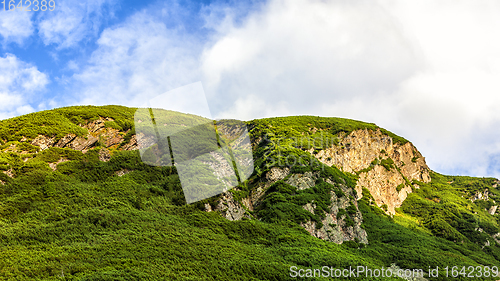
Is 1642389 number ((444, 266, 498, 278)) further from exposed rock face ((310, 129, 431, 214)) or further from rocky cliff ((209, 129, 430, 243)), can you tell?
exposed rock face ((310, 129, 431, 214))

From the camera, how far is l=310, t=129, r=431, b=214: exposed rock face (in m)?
77.1

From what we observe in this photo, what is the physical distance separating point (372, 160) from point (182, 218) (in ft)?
217

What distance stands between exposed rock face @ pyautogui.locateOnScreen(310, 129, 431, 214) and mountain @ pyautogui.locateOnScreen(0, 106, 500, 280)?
836 mm

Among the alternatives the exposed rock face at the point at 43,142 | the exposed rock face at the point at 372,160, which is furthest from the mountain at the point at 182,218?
the exposed rock face at the point at 372,160

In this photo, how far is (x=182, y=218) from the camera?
3638 cm

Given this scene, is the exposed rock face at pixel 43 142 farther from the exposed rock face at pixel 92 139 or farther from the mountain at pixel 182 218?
the mountain at pixel 182 218

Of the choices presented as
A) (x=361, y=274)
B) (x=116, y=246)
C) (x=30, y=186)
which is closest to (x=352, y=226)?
(x=361, y=274)

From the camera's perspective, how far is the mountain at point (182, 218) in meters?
25.8

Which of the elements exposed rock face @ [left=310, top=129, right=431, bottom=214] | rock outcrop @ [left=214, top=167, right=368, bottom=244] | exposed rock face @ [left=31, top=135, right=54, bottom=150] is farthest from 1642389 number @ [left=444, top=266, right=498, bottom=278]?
exposed rock face @ [left=31, top=135, right=54, bottom=150]

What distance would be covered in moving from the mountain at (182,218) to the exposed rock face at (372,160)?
0.84m

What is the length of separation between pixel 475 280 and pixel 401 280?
19.1m

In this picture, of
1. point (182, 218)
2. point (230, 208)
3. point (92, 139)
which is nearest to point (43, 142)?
point (92, 139)

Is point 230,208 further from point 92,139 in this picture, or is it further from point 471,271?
point 471,271

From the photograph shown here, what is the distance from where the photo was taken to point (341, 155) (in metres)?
77.8
